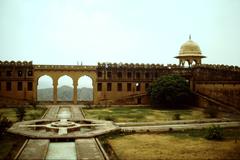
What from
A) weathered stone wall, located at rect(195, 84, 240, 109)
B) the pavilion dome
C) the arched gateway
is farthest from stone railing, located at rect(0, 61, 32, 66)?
weathered stone wall, located at rect(195, 84, 240, 109)

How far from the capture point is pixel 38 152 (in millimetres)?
18812

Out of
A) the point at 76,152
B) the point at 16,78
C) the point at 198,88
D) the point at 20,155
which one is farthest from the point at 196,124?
the point at 16,78

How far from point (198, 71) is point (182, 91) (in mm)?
7474

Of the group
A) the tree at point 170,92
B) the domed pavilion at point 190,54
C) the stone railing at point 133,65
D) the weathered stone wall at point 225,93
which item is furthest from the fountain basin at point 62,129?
the domed pavilion at point 190,54

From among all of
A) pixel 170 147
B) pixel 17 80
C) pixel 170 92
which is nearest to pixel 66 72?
pixel 17 80

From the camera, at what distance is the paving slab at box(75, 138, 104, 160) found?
58.6 ft

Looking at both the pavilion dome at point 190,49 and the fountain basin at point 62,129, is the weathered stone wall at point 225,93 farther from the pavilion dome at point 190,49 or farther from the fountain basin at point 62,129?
the fountain basin at point 62,129

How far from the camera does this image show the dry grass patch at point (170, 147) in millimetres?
18500

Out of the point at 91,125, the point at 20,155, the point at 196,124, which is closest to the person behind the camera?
the point at 20,155

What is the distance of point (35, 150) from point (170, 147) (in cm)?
752

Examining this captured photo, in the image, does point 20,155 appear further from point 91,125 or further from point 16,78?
point 16,78

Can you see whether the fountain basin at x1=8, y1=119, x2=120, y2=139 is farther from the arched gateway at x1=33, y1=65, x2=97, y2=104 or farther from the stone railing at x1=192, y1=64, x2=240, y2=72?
the stone railing at x1=192, y1=64, x2=240, y2=72

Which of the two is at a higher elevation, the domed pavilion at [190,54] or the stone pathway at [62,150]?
the domed pavilion at [190,54]

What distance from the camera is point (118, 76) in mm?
52594
